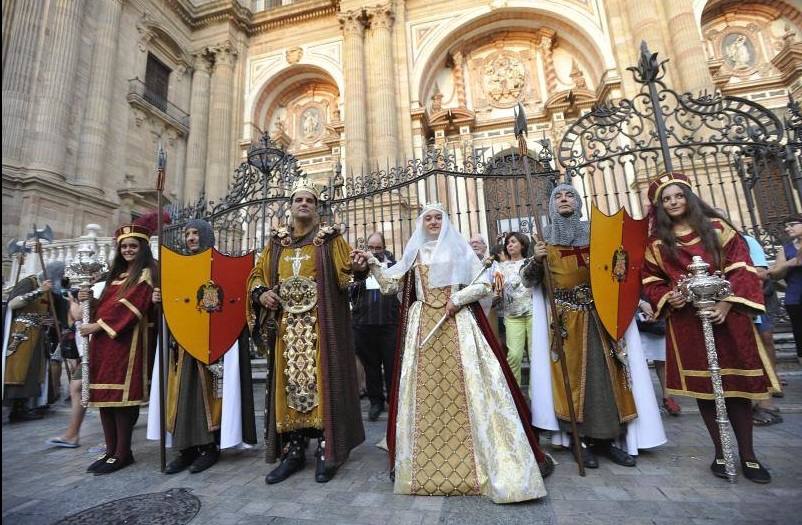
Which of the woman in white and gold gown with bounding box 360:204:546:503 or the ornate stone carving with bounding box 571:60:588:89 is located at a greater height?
the ornate stone carving with bounding box 571:60:588:89

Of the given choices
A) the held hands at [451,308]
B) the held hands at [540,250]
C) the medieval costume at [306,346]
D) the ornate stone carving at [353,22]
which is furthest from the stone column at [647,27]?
the medieval costume at [306,346]

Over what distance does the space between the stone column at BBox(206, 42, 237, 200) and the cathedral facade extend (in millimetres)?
63

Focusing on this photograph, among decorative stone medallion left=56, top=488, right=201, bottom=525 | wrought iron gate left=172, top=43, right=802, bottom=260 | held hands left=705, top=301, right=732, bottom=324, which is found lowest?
decorative stone medallion left=56, top=488, right=201, bottom=525

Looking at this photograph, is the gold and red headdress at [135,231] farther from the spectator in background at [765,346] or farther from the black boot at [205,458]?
the spectator in background at [765,346]

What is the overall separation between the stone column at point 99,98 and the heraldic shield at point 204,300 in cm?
1180

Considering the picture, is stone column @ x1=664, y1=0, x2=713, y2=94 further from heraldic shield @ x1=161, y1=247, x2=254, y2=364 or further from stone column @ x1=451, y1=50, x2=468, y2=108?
heraldic shield @ x1=161, y1=247, x2=254, y2=364

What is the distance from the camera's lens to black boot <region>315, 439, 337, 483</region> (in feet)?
10.1

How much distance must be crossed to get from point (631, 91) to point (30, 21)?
58.8 feet

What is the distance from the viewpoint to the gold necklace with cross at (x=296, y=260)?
344cm

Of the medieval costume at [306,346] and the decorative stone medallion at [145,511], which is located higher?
the medieval costume at [306,346]

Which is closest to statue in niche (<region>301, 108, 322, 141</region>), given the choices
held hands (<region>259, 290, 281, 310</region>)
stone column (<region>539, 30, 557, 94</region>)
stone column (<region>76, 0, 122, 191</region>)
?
stone column (<region>76, 0, 122, 191</region>)

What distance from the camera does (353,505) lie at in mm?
2711

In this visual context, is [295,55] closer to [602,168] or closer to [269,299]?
[602,168]

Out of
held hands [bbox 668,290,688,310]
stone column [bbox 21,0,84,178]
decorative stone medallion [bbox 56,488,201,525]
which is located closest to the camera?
decorative stone medallion [bbox 56,488,201,525]
